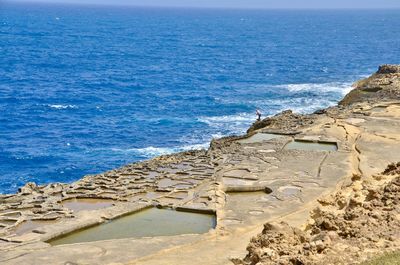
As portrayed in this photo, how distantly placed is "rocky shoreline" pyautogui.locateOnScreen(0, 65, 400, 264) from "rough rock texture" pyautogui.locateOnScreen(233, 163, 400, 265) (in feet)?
0.36

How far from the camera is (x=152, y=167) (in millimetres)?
31172

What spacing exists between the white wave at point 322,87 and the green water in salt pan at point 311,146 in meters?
37.8

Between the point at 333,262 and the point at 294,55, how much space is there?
10604 cm

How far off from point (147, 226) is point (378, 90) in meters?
34.1

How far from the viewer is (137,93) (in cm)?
7388

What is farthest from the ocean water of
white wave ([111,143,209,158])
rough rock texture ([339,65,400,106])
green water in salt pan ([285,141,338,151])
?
green water in salt pan ([285,141,338,151])

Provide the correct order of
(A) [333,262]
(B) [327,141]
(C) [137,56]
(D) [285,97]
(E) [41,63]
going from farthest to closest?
(C) [137,56], (E) [41,63], (D) [285,97], (B) [327,141], (A) [333,262]

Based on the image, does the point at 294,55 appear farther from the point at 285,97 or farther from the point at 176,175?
the point at 176,175

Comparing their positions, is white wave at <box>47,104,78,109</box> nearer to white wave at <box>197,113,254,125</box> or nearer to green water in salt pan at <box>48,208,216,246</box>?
white wave at <box>197,113,254,125</box>

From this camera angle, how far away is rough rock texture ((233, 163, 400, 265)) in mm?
14930

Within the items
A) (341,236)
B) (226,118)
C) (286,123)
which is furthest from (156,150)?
(341,236)

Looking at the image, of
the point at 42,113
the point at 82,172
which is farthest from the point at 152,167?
the point at 42,113

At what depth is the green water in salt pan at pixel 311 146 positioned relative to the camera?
33.8 meters

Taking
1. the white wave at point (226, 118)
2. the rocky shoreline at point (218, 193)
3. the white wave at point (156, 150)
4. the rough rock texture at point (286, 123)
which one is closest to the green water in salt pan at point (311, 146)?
the rocky shoreline at point (218, 193)
